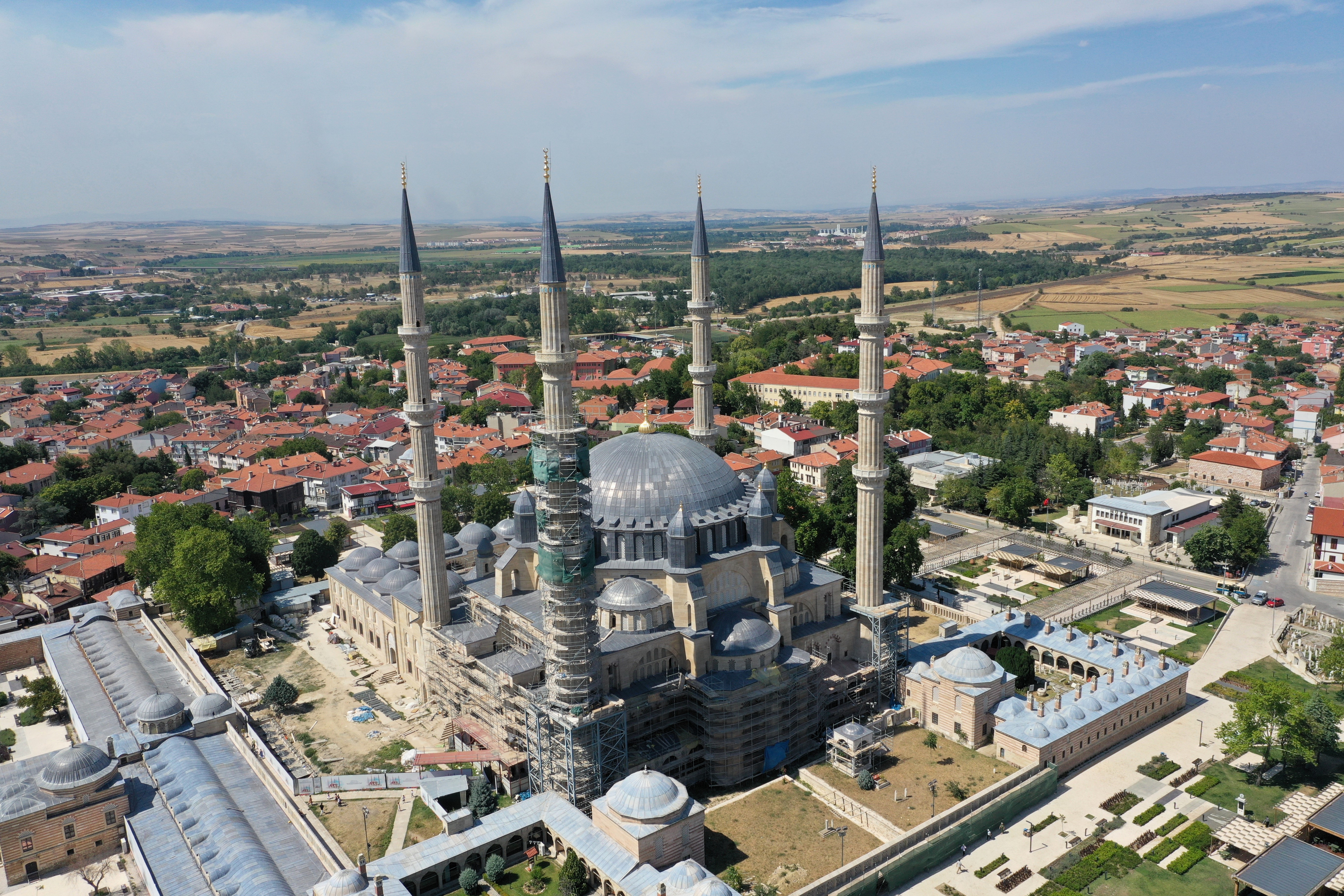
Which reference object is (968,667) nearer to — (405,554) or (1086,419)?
(405,554)

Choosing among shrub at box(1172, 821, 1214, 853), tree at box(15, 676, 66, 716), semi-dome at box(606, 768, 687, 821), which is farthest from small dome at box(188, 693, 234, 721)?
shrub at box(1172, 821, 1214, 853)

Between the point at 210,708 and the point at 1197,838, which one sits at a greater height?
the point at 210,708

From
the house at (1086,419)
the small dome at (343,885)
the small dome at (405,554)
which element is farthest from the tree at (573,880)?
the house at (1086,419)

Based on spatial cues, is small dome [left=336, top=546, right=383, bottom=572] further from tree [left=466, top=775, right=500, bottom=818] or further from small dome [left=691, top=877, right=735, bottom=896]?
small dome [left=691, top=877, right=735, bottom=896]

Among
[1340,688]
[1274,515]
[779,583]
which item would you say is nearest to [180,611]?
[779,583]

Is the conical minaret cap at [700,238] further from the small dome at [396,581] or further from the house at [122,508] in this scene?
the house at [122,508]

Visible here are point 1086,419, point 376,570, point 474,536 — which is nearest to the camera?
point 376,570

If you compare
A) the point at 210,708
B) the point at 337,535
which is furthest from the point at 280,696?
the point at 337,535
